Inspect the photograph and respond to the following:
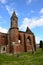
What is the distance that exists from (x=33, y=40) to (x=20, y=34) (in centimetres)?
A: 752

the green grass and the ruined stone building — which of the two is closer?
the green grass

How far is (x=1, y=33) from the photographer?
189 feet

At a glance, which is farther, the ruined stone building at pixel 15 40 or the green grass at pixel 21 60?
the ruined stone building at pixel 15 40

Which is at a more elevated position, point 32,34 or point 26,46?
point 32,34

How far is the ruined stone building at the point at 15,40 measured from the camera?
174 feet

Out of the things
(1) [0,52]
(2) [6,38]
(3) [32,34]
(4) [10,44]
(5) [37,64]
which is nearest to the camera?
(5) [37,64]

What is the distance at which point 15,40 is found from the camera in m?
54.2

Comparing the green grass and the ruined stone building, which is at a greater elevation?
the ruined stone building

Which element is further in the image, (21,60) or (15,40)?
(15,40)

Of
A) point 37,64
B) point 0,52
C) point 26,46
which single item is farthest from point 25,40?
point 37,64

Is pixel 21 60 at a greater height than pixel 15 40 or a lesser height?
lesser

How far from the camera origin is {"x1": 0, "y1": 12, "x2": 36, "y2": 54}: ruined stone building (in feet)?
174

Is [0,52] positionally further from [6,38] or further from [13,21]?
[13,21]

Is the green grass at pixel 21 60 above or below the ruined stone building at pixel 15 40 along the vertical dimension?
below
